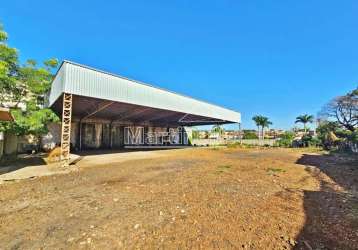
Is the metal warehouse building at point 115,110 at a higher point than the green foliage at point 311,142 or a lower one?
higher

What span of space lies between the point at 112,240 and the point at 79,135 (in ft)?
72.9

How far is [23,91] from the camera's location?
43.5ft

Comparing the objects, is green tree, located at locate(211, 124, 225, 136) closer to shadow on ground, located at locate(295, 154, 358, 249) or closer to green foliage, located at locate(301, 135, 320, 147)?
green foliage, located at locate(301, 135, 320, 147)

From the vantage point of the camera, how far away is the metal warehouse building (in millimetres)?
12039

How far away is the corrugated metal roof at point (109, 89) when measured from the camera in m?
11.7

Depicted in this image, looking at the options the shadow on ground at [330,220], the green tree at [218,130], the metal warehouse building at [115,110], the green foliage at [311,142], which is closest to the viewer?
the shadow on ground at [330,220]

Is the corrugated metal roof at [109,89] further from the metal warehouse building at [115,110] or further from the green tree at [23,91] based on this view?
the green tree at [23,91]

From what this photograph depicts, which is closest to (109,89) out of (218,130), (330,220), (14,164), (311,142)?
(14,164)

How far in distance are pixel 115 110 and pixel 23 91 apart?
8280mm

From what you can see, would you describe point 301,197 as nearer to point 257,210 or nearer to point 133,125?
point 257,210

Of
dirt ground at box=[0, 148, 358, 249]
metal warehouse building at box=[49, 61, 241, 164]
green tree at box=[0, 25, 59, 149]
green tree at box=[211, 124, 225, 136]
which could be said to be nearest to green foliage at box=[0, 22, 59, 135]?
green tree at box=[0, 25, 59, 149]

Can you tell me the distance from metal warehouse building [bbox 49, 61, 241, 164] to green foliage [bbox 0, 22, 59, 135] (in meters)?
0.93

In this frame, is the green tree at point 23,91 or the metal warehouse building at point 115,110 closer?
the green tree at point 23,91

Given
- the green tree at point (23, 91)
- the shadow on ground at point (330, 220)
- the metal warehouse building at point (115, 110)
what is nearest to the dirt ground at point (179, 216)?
the shadow on ground at point (330, 220)
